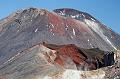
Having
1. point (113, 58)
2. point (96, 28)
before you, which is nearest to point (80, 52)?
point (113, 58)

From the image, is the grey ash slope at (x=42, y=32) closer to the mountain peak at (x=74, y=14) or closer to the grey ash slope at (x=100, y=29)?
the grey ash slope at (x=100, y=29)

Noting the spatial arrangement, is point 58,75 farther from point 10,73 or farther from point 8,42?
point 8,42

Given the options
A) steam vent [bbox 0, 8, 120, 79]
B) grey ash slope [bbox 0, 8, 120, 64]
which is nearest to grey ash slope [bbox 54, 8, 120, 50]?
steam vent [bbox 0, 8, 120, 79]

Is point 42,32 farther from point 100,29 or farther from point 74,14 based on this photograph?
point 74,14

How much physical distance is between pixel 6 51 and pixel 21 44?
15.7 feet

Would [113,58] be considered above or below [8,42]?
below

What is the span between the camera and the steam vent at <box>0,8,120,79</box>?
5516cm

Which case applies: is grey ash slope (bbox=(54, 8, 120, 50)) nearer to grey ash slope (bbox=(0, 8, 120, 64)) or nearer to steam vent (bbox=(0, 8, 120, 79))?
steam vent (bbox=(0, 8, 120, 79))

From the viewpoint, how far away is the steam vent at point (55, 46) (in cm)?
5516

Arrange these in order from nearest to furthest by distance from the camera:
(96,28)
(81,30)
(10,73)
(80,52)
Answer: (10,73) < (80,52) < (81,30) < (96,28)

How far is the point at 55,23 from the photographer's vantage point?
12744cm

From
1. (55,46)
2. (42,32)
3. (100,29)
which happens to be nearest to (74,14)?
(100,29)

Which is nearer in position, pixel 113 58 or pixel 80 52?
pixel 113 58

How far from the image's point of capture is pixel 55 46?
Answer: 7875 cm
